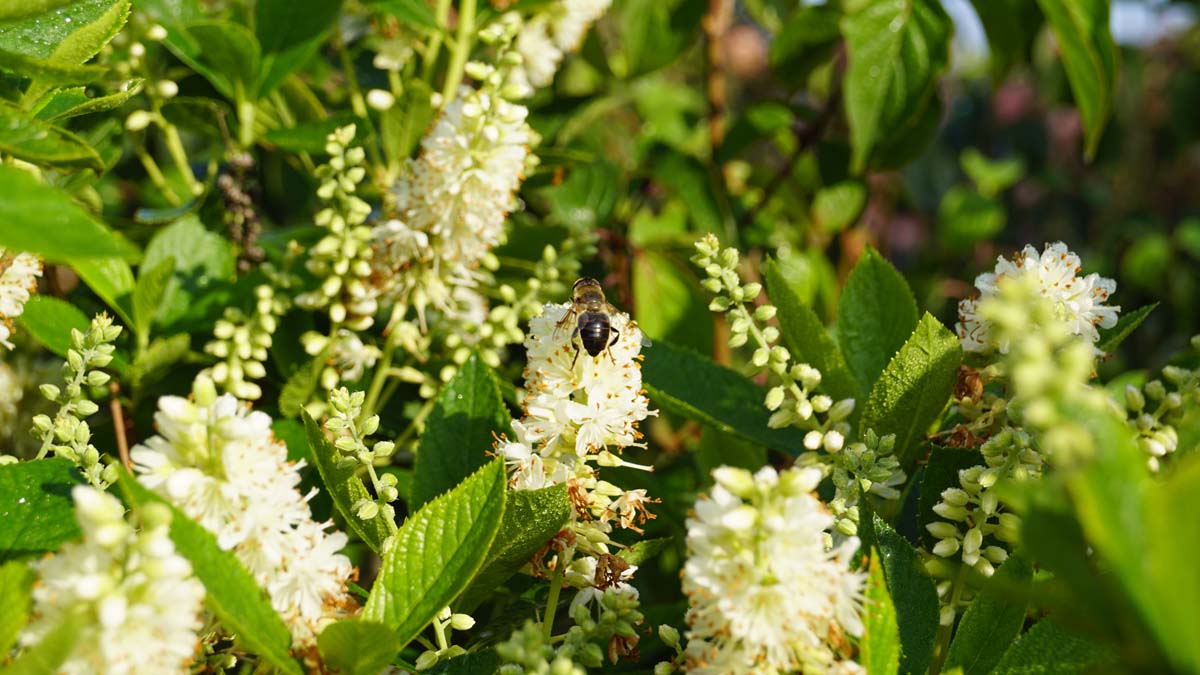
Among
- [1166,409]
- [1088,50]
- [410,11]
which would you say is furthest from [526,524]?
[1088,50]

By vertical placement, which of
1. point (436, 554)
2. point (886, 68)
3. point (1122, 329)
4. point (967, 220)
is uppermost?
point (967, 220)

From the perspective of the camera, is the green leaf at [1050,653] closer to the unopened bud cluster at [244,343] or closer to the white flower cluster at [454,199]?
the white flower cluster at [454,199]

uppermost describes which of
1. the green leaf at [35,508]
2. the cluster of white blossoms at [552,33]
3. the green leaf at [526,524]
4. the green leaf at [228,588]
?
the cluster of white blossoms at [552,33]

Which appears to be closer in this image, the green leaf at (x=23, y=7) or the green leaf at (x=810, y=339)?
the green leaf at (x=23, y=7)

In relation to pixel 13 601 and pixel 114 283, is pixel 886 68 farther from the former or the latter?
pixel 13 601

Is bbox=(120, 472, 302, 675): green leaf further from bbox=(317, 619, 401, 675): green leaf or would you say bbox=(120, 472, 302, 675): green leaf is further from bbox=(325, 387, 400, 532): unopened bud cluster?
bbox=(325, 387, 400, 532): unopened bud cluster

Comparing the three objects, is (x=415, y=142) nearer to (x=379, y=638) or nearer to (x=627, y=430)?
(x=627, y=430)

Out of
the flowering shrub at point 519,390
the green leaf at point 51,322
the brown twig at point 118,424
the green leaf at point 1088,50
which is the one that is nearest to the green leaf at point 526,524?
the flowering shrub at point 519,390

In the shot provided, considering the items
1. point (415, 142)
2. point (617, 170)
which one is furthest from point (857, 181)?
point (415, 142)
